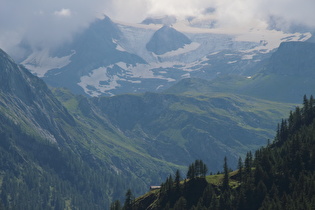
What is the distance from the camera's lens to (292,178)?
198 m

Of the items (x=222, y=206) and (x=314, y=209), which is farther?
(x=222, y=206)

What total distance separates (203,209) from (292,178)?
30.6m

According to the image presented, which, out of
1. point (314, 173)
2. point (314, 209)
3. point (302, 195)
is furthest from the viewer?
point (314, 173)

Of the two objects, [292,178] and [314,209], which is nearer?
[314,209]

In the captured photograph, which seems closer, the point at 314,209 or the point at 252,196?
the point at 314,209

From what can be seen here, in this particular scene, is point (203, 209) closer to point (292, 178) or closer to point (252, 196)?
point (252, 196)

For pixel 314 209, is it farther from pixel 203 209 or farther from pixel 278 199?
pixel 203 209

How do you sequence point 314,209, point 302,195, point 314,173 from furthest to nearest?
point 314,173, point 302,195, point 314,209

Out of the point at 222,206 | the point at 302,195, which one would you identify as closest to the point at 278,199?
the point at 302,195

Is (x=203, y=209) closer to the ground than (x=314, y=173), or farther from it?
closer to the ground

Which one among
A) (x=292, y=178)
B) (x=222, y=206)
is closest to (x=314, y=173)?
(x=292, y=178)

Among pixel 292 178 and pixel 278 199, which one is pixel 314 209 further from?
pixel 292 178

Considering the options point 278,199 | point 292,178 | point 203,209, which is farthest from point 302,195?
point 203,209

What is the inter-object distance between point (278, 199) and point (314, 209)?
89.3ft
